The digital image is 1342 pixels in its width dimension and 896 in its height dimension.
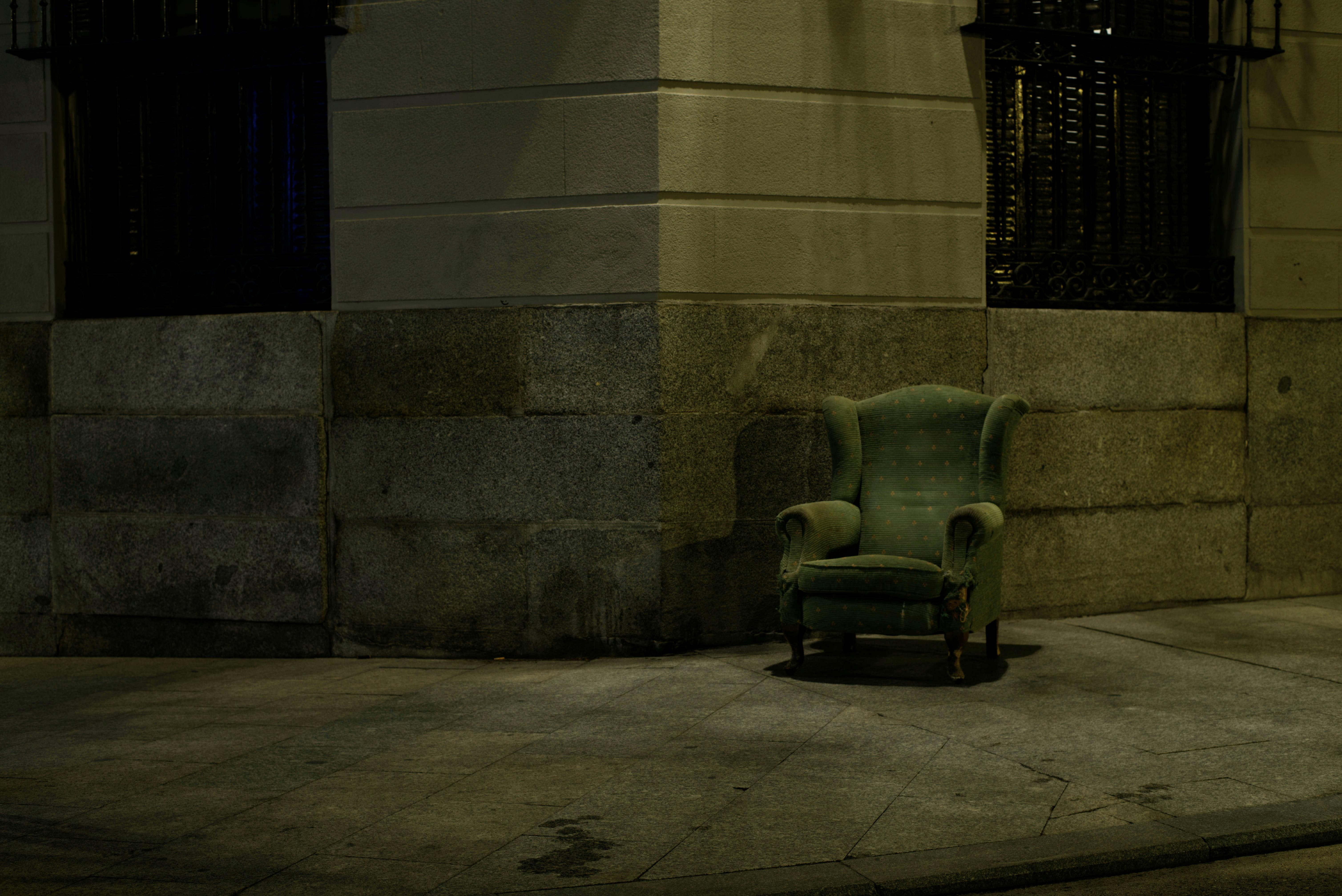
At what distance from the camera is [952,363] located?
23.1ft

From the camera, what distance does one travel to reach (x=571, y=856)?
366 centimetres

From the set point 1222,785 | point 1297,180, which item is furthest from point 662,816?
point 1297,180

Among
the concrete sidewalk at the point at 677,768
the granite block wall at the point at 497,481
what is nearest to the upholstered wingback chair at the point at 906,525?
the concrete sidewalk at the point at 677,768

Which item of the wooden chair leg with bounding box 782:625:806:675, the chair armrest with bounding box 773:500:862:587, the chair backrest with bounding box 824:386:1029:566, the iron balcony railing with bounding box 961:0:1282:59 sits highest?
the iron balcony railing with bounding box 961:0:1282:59

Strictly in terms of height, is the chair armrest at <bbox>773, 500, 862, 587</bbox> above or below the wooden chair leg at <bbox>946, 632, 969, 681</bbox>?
above

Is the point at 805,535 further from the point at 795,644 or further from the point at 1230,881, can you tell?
the point at 1230,881

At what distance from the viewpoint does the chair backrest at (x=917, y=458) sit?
6.23m

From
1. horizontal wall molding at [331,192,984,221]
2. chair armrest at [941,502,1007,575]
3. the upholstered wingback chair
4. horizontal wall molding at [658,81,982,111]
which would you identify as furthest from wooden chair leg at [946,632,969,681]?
horizontal wall molding at [658,81,982,111]

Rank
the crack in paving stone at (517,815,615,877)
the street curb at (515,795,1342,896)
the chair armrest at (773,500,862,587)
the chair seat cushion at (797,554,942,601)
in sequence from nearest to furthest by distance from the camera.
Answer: the street curb at (515,795,1342,896) → the crack in paving stone at (517,815,615,877) → the chair seat cushion at (797,554,942,601) → the chair armrest at (773,500,862,587)

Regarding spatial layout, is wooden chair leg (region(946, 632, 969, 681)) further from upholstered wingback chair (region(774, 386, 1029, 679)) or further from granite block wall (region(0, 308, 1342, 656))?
granite block wall (region(0, 308, 1342, 656))

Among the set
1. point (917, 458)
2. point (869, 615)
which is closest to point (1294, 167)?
point (917, 458)

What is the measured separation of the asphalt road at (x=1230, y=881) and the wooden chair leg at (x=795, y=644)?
8.17 ft

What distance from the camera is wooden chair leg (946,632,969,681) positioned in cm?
577

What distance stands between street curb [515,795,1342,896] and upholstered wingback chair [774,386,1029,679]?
1925 millimetres
